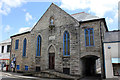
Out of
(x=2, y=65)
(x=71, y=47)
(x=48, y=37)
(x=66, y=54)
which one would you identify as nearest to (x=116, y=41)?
(x=71, y=47)

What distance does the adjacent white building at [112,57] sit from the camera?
11.9 meters

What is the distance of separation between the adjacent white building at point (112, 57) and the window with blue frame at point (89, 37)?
2016mm

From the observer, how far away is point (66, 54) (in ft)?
52.7

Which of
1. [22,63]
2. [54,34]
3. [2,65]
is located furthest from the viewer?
[2,65]

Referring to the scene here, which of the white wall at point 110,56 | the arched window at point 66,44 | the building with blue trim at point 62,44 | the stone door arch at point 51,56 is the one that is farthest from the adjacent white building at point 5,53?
the white wall at point 110,56

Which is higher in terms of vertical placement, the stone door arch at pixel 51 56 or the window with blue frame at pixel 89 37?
the window with blue frame at pixel 89 37

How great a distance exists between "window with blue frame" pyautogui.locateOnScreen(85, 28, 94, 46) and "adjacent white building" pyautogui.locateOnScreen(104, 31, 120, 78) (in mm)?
2016

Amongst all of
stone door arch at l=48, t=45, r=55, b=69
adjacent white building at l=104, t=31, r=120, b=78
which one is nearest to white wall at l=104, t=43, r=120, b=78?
adjacent white building at l=104, t=31, r=120, b=78

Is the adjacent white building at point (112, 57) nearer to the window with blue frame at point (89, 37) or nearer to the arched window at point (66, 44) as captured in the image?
the window with blue frame at point (89, 37)

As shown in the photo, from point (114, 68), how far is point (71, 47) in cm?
600

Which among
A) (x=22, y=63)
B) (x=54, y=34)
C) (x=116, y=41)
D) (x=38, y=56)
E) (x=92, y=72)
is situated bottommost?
(x=92, y=72)

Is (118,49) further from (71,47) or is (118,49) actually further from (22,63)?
(22,63)

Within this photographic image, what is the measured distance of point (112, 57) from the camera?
1230 centimetres

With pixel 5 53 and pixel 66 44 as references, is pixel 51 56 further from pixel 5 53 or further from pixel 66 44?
pixel 5 53
